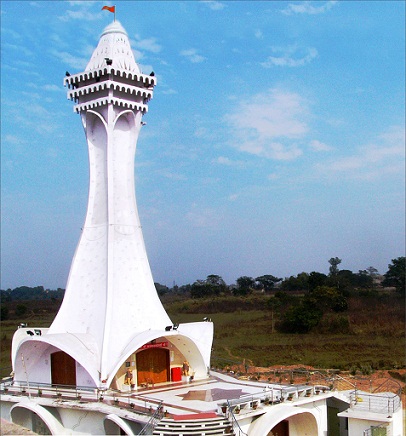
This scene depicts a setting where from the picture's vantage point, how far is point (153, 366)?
20.7m

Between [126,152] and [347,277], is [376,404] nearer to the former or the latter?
[126,152]

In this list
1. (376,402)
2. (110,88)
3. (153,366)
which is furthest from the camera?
(110,88)

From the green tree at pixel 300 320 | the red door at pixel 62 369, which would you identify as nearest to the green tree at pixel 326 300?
the green tree at pixel 300 320

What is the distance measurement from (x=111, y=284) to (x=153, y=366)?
3.28 m

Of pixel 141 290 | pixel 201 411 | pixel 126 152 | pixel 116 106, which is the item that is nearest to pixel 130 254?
pixel 141 290

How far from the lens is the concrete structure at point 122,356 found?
16.3 metres

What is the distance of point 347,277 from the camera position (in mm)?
73625

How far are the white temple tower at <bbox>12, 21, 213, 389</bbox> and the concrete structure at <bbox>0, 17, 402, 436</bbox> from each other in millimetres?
41

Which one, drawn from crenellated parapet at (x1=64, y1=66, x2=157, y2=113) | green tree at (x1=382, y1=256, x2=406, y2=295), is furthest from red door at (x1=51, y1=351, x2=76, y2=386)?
green tree at (x1=382, y1=256, x2=406, y2=295)

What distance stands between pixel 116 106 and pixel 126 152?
1765 mm

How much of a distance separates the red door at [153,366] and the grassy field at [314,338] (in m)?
5.30

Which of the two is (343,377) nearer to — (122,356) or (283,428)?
(283,428)

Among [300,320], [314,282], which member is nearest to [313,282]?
[314,282]

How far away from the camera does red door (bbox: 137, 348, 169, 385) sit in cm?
2028
